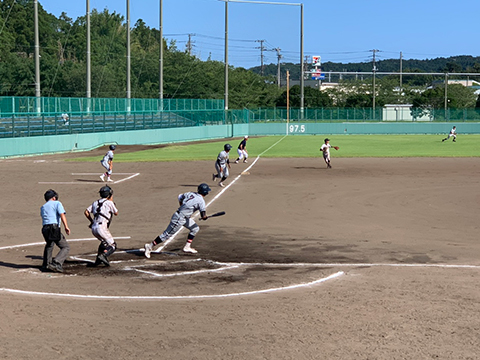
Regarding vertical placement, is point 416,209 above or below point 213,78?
below

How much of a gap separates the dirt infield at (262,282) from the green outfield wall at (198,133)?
20435 mm

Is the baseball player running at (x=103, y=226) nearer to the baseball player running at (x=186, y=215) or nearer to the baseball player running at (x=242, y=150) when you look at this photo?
the baseball player running at (x=186, y=215)

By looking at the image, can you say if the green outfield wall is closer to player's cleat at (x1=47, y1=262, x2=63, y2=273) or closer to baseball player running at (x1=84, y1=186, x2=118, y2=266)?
baseball player running at (x1=84, y1=186, x2=118, y2=266)

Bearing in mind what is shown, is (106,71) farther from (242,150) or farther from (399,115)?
(242,150)

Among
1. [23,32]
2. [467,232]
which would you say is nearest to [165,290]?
[467,232]

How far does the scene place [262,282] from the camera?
12.1 meters

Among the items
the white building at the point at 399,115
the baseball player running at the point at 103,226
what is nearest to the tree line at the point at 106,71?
the white building at the point at 399,115

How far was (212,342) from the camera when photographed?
28.4 feet

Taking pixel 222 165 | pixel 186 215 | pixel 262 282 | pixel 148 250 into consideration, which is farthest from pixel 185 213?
pixel 222 165

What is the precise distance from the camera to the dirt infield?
28.3ft

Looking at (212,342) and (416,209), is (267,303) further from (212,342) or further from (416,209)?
(416,209)

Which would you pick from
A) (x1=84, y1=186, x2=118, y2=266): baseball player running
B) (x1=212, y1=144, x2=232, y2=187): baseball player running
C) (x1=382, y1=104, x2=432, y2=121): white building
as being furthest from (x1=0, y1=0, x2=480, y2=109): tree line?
(x1=84, y1=186, x2=118, y2=266): baseball player running

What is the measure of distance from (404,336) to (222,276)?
4.40 meters

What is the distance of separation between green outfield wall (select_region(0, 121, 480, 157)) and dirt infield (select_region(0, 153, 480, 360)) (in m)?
20.4
